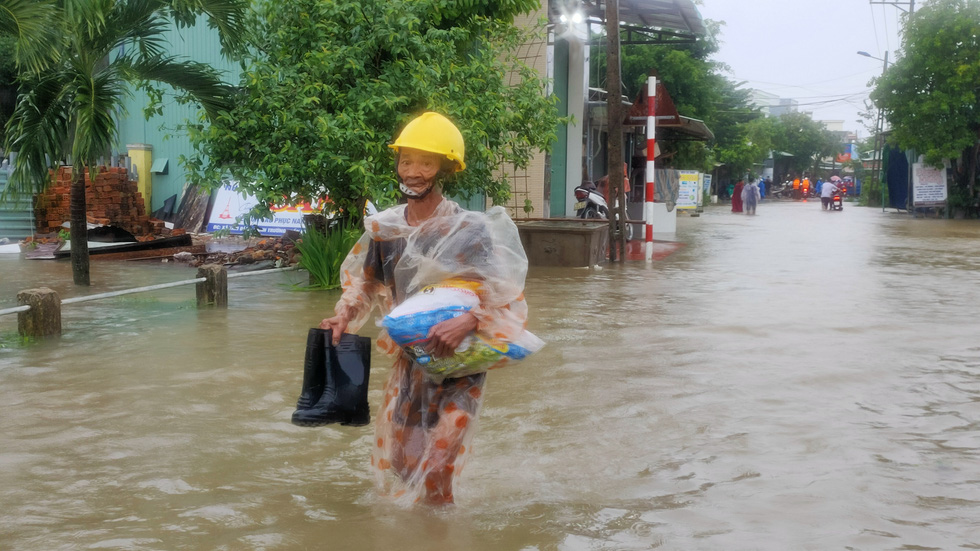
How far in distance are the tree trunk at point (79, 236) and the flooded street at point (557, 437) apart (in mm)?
1624

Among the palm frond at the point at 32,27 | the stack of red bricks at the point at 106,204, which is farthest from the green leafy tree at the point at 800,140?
the palm frond at the point at 32,27

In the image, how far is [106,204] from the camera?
1652cm

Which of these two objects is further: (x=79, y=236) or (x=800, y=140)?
(x=800, y=140)

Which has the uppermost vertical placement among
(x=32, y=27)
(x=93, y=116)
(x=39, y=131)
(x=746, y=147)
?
(x=746, y=147)

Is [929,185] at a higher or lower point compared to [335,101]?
lower

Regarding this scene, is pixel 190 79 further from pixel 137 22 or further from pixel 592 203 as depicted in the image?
pixel 592 203

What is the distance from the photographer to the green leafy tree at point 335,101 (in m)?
10.1

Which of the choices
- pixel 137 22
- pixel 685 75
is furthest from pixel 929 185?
pixel 137 22

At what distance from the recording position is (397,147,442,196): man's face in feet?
11.8

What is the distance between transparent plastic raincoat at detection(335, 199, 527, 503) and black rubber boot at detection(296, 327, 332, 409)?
0.13 meters

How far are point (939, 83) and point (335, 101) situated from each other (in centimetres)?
2684

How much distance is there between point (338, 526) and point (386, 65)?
7442mm

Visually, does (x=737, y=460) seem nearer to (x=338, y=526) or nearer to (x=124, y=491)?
(x=338, y=526)

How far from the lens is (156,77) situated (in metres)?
10.7
